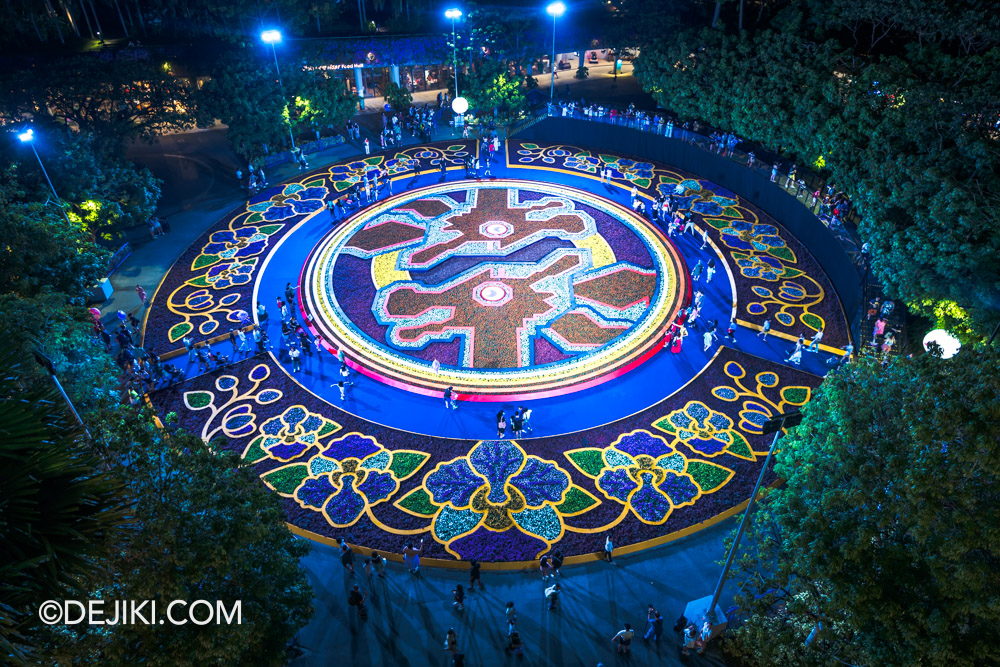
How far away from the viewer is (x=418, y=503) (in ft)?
73.7

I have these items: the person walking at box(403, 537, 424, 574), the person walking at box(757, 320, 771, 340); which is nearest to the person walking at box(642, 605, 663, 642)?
the person walking at box(403, 537, 424, 574)

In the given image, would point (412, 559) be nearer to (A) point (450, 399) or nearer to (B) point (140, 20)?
(A) point (450, 399)

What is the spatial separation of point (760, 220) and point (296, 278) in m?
28.8

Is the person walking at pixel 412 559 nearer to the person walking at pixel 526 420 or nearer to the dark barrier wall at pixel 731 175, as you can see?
the person walking at pixel 526 420

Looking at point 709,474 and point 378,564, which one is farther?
point 709,474

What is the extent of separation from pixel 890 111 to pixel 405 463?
25565 millimetres

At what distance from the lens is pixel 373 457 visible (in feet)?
79.5

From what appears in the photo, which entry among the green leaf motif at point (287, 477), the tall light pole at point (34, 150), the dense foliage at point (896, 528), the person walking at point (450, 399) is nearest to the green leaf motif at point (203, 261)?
the tall light pole at point (34, 150)

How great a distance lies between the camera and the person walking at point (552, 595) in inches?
747

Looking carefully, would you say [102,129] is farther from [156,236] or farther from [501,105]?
[501,105]

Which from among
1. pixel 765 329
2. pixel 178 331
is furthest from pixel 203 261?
pixel 765 329

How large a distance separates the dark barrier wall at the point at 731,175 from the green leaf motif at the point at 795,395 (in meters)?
5.06

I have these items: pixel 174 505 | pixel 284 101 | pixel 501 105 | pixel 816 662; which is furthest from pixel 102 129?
pixel 816 662

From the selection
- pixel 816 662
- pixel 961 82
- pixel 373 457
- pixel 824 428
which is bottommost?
pixel 373 457
